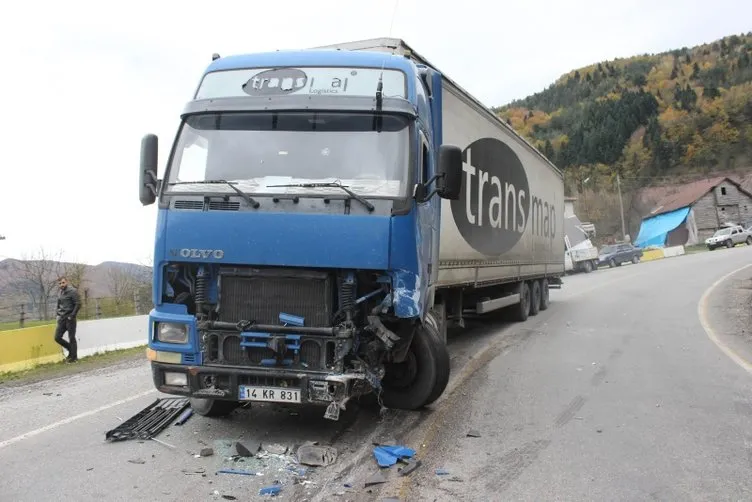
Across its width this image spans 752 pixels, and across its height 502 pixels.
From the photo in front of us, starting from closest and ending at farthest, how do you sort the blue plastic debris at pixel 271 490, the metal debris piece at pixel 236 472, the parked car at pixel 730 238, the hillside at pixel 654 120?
1. the blue plastic debris at pixel 271 490
2. the metal debris piece at pixel 236 472
3. the parked car at pixel 730 238
4. the hillside at pixel 654 120

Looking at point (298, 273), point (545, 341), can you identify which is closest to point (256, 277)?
point (298, 273)

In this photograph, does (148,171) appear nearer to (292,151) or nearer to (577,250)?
(292,151)

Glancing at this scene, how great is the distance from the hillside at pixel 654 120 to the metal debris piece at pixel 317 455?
7883cm

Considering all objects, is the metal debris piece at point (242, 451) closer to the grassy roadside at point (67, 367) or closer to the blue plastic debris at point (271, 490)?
the blue plastic debris at point (271, 490)

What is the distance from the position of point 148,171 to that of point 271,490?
3.02 m

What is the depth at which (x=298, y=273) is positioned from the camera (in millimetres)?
4824

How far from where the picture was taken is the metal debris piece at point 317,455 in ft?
14.8

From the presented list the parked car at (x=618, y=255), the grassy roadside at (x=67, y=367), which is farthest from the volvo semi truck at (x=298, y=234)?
the parked car at (x=618, y=255)

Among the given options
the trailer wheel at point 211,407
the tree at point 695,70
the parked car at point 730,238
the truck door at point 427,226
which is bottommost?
the trailer wheel at point 211,407

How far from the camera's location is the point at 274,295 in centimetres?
485

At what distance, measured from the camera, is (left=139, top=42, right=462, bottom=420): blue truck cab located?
4754mm

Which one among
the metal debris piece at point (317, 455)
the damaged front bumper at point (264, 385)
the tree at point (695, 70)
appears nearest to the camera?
the metal debris piece at point (317, 455)

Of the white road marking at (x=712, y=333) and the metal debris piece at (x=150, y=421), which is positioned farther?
the white road marking at (x=712, y=333)

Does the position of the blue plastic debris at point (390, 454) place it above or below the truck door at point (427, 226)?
below
